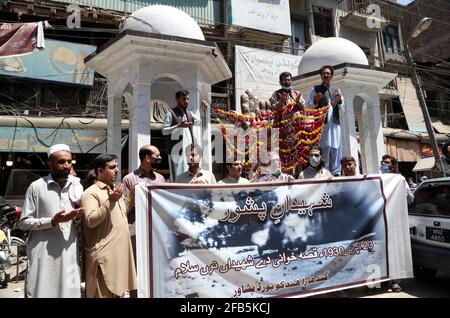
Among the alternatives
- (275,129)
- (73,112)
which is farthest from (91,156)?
(275,129)

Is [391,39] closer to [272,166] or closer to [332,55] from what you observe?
[332,55]

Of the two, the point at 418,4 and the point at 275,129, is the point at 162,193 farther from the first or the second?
the point at 418,4

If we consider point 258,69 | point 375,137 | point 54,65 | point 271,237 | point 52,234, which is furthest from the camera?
point 258,69

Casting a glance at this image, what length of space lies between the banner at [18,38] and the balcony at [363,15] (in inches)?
657

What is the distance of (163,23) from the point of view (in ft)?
18.5

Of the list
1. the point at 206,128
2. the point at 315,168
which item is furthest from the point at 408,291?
the point at 206,128

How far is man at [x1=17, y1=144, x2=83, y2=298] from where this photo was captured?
111 inches

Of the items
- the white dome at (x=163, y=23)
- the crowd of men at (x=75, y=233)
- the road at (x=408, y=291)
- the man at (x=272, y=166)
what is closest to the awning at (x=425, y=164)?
the road at (x=408, y=291)

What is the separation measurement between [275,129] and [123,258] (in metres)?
Answer: 3.62

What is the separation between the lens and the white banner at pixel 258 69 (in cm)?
1572

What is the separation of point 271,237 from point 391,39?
23685 millimetres

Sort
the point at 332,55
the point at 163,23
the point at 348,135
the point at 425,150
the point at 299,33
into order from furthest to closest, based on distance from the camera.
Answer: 1. the point at 425,150
2. the point at 299,33
3. the point at 332,55
4. the point at 348,135
5. the point at 163,23

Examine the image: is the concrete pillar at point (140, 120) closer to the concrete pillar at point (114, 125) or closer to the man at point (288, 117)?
the concrete pillar at point (114, 125)

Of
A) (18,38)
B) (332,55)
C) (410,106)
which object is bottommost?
(332,55)
